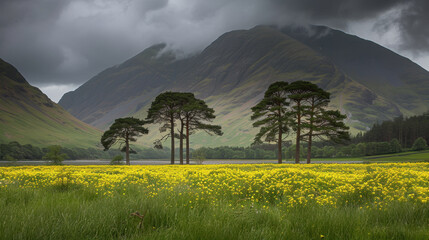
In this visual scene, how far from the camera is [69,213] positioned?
4.17m

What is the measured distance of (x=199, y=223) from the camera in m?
3.84

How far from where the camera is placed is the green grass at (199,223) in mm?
3443

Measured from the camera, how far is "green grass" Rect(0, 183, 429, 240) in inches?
136

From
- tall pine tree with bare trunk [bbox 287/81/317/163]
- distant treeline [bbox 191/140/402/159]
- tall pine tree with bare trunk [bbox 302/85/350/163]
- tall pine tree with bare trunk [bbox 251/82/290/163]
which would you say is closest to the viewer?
tall pine tree with bare trunk [bbox 302/85/350/163]

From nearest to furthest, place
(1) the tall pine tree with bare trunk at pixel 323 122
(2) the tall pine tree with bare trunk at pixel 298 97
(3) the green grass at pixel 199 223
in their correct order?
(3) the green grass at pixel 199 223 < (1) the tall pine tree with bare trunk at pixel 323 122 < (2) the tall pine tree with bare trunk at pixel 298 97

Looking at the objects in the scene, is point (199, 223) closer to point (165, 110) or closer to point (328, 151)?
point (165, 110)

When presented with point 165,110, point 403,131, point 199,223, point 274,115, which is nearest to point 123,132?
point 165,110

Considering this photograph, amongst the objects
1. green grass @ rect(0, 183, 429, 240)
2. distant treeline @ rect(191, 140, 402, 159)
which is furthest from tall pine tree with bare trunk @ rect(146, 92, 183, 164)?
distant treeline @ rect(191, 140, 402, 159)

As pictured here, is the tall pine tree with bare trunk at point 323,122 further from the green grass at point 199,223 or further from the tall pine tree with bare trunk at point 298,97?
Answer: the green grass at point 199,223

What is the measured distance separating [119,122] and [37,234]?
52.2 metres

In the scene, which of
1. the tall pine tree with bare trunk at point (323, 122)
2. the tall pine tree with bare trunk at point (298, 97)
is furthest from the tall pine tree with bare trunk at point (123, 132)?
the tall pine tree with bare trunk at point (323, 122)

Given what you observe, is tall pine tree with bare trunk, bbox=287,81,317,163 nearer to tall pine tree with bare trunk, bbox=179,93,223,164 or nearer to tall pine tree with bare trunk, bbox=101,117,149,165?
tall pine tree with bare trunk, bbox=179,93,223,164

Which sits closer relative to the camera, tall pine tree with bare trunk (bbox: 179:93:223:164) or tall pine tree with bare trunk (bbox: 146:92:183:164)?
tall pine tree with bare trunk (bbox: 179:93:223:164)

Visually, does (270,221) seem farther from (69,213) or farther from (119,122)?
(119,122)
